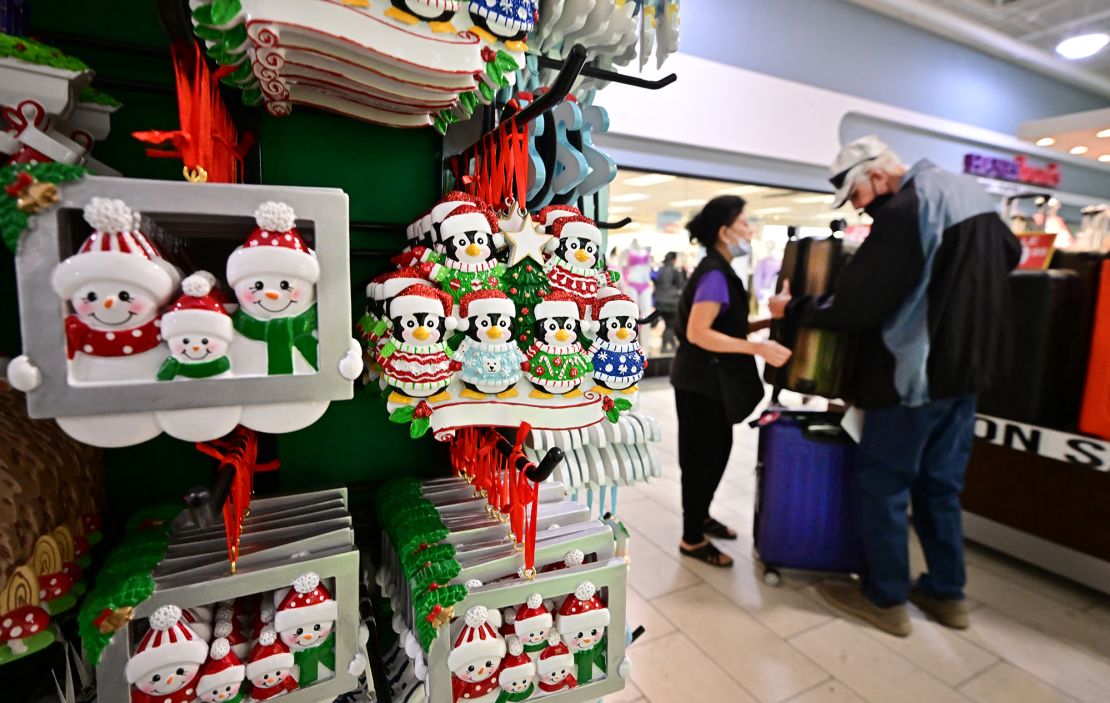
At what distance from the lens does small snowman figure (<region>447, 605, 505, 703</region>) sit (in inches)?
31.5

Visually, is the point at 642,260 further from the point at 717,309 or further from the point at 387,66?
the point at 387,66

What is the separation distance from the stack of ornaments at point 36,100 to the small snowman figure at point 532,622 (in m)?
0.84

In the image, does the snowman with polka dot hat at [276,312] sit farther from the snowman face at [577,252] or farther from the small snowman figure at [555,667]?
the small snowman figure at [555,667]

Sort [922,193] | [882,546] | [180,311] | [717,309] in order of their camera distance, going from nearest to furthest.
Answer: [180,311], [922,193], [882,546], [717,309]

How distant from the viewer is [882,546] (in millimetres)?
1956

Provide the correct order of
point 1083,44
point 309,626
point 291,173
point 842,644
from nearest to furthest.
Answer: point 309,626 < point 291,173 < point 842,644 < point 1083,44

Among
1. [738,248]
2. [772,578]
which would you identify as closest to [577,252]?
[738,248]

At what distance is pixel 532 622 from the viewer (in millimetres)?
837

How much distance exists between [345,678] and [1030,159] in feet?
25.8

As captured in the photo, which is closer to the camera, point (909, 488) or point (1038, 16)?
point (909, 488)

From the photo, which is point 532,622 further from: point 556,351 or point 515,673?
point 556,351

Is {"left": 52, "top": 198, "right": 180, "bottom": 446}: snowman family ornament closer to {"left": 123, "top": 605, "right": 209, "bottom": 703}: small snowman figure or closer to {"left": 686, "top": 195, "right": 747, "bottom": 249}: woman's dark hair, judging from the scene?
{"left": 123, "top": 605, "right": 209, "bottom": 703}: small snowman figure

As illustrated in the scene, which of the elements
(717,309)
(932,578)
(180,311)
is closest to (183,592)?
(180,311)

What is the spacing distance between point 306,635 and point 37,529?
1.15 ft
